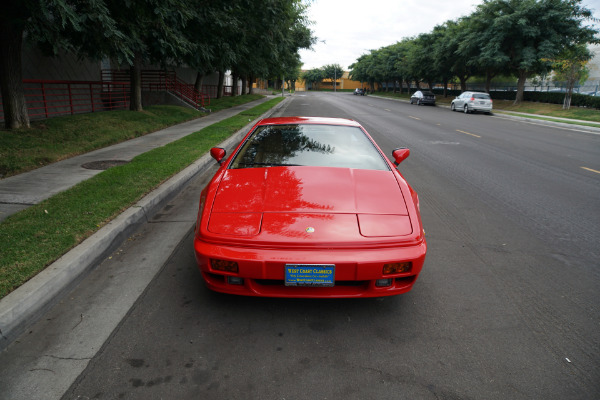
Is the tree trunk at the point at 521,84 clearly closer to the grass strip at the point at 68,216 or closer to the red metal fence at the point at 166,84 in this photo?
the red metal fence at the point at 166,84

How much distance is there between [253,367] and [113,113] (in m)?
14.6

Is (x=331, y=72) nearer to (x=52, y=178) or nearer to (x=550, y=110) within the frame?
(x=550, y=110)

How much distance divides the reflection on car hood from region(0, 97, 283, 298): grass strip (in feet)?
5.18

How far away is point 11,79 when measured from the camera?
959 cm

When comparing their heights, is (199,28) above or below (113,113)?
above

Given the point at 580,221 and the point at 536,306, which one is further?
the point at 580,221

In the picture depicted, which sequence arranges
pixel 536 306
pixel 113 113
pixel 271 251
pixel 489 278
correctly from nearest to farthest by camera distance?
pixel 271 251 < pixel 536 306 < pixel 489 278 < pixel 113 113

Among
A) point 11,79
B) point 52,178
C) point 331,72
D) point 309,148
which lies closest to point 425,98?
point 11,79

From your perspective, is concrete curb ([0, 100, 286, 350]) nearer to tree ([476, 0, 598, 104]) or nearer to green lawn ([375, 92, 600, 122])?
green lawn ([375, 92, 600, 122])

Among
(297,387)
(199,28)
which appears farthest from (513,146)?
(297,387)

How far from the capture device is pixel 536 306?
3121mm

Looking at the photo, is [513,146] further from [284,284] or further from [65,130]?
[65,130]

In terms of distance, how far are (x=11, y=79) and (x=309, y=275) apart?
1045cm

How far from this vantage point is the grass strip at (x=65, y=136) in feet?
25.3
